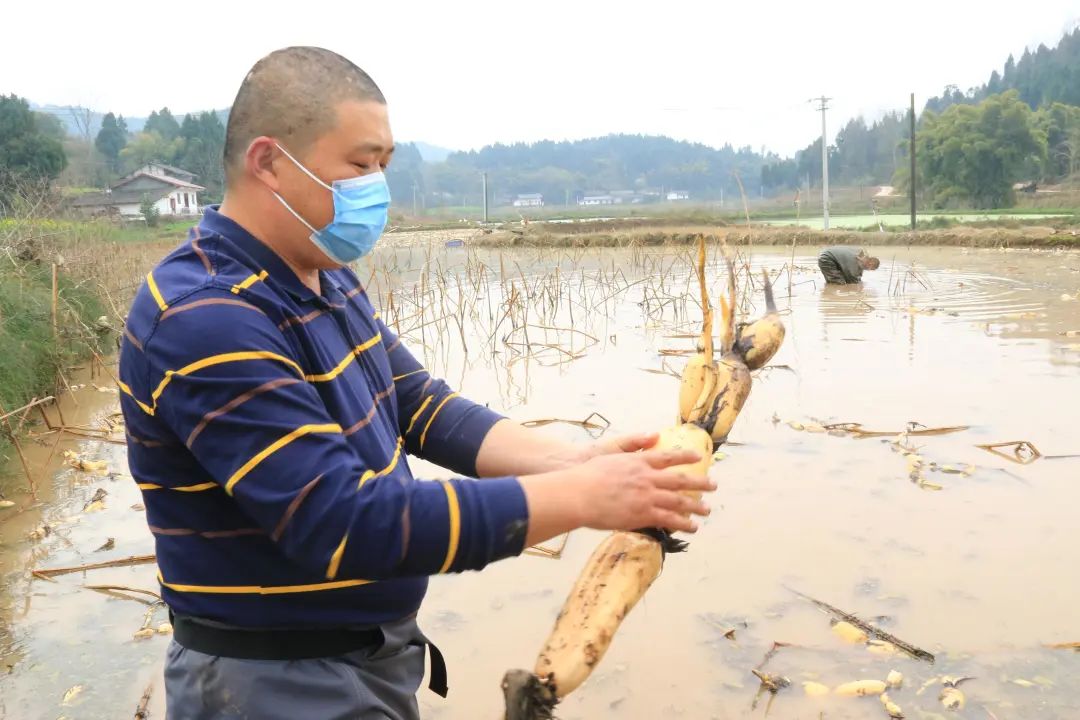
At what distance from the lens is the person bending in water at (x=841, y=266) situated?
15.2 meters

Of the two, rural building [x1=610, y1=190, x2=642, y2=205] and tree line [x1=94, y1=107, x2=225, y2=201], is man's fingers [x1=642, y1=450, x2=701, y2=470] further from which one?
rural building [x1=610, y1=190, x2=642, y2=205]

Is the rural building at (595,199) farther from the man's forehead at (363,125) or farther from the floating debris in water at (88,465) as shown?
the man's forehead at (363,125)

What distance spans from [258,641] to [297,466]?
1.36 feet

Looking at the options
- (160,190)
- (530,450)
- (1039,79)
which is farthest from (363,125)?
(1039,79)

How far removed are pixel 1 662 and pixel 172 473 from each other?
2546 millimetres

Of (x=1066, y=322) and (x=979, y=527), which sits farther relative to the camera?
(x=1066, y=322)

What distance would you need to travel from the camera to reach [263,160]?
1578 mm

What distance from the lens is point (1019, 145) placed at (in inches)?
1692

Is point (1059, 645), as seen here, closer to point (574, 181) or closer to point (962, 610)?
point (962, 610)

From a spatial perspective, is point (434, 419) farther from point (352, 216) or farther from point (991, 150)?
point (991, 150)

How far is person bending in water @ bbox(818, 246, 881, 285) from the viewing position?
15.2 meters

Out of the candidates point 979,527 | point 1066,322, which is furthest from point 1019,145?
point 979,527

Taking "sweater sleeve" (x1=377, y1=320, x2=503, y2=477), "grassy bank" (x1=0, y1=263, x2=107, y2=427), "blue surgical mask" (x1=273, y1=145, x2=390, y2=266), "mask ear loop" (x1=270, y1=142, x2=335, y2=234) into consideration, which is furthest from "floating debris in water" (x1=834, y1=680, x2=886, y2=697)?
"grassy bank" (x1=0, y1=263, x2=107, y2=427)

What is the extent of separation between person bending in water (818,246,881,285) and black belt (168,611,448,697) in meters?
14.8
